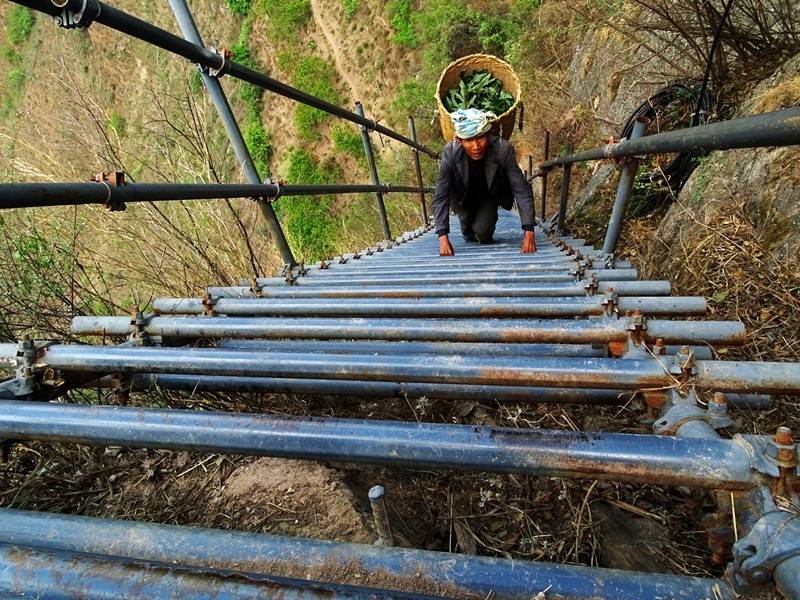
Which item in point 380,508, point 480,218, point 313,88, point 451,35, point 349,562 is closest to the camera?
point 349,562

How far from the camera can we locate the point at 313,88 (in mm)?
18844

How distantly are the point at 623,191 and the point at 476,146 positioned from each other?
1856 mm

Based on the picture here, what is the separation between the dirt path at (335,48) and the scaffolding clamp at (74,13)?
1833 cm

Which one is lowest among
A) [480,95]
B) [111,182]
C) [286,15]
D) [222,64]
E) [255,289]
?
[255,289]

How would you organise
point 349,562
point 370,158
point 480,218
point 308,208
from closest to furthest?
point 349,562 < point 370,158 < point 480,218 < point 308,208

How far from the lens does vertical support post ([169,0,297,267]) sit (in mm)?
2184

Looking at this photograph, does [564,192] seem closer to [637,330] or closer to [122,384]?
[637,330]

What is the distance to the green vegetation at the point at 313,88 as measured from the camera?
18.5 metres

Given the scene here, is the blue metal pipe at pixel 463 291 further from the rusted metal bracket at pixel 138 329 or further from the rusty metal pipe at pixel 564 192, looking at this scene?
the rusty metal pipe at pixel 564 192

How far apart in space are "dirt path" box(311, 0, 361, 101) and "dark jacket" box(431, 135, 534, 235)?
15.5m

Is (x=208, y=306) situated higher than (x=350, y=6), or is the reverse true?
(x=350, y=6)

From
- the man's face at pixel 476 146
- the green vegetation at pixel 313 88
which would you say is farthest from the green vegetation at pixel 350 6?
the man's face at pixel 476 146

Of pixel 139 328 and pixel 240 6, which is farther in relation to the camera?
pixel 240 6

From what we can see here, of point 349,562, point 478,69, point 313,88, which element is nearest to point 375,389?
point 349,562
